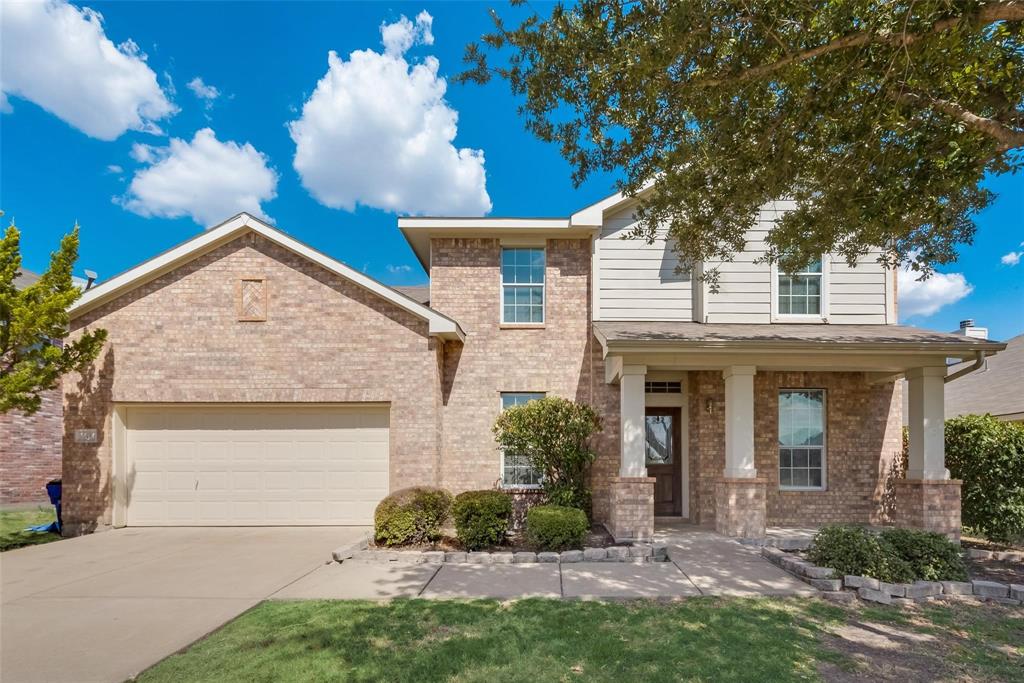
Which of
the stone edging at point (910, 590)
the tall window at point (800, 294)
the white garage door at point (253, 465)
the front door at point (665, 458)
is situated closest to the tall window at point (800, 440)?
the tall window at point (800, 294)

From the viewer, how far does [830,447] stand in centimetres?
1062

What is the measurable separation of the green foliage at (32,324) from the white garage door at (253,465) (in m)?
1.76

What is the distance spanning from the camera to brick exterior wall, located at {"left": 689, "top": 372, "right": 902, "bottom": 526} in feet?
34.5

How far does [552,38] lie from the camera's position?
5.81 m

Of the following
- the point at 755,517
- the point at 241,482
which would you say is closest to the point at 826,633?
the point at 755,517

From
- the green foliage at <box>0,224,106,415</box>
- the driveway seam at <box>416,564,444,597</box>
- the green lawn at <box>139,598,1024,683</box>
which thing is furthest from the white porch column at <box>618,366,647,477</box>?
the green foliage at <box>0,224,106,415</box>

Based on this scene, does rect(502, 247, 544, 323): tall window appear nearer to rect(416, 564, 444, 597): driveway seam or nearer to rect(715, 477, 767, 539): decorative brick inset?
rect(715, 477, 767, 539): decorative brick inset

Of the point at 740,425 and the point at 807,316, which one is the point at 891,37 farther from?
the point at 807,316

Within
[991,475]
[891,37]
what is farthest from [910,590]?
[891,37]

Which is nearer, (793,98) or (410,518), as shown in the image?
(793,98)

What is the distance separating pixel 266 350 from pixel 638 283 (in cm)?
762

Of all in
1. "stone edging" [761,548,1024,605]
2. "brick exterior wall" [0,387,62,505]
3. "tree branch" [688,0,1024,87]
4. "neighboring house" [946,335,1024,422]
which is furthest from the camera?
"brick exterior wall" [0,387,62,505]

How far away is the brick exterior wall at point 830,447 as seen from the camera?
34.5ft

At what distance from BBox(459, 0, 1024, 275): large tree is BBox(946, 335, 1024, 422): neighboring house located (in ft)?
28.9
